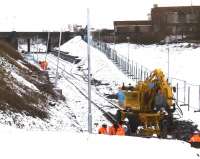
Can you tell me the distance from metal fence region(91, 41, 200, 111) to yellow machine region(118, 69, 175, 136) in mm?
5630

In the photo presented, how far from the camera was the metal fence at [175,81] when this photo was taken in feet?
107

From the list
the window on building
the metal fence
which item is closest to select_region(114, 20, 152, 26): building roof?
the window on building

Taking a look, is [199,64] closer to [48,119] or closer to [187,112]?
[187,112]

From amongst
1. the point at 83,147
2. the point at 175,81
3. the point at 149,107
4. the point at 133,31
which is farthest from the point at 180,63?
the point at 133,31

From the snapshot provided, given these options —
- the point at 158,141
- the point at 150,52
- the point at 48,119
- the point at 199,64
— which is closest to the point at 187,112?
the point at 48,119

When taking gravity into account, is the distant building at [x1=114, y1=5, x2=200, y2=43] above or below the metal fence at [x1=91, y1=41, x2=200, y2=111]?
above

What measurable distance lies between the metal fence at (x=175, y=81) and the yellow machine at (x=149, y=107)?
5630 millimetres

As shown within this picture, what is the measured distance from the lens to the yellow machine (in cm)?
2219

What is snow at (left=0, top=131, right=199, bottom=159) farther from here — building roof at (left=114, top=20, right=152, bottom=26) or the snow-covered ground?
building roof at (left=114, top=20, right=152, bottom=26)

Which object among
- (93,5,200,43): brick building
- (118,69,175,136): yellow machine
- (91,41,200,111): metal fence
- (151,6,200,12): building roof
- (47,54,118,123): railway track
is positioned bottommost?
(47,54,118,123): railway track

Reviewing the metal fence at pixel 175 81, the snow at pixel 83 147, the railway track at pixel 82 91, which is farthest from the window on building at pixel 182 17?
the snow at pixel 83 147

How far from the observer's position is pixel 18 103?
2494 centimetres

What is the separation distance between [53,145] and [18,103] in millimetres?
12705

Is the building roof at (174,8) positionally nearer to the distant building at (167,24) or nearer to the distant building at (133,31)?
the distant building at (167,24)
